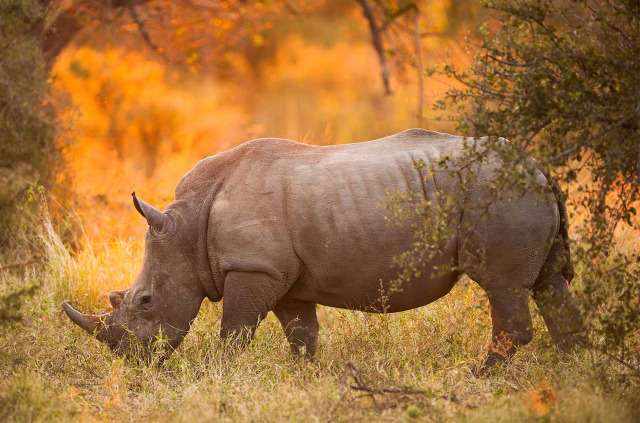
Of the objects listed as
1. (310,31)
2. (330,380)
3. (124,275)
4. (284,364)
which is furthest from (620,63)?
(310,31)

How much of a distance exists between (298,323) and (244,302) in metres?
0.79

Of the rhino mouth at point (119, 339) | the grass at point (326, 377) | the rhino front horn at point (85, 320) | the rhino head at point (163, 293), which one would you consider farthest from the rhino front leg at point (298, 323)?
the rhino front horn at point (85, 320)

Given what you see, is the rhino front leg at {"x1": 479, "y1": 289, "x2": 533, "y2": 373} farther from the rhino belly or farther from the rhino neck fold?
the rhino neck fold

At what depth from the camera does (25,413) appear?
470cm

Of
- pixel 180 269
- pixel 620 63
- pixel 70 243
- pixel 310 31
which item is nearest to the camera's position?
pixel 620 63

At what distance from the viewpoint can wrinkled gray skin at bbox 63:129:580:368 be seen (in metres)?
5.52

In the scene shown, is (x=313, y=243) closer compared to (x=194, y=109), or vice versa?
(x=313, y=243)

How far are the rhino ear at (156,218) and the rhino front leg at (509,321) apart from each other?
235cm

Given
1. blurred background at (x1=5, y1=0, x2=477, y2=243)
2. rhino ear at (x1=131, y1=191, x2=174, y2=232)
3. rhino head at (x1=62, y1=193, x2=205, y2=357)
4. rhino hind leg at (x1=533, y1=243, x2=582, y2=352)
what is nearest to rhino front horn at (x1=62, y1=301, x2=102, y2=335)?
rhino head at (x1=62, y1=193, x2=205, y2=357)

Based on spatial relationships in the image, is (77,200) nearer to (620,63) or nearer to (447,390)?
(447,390)

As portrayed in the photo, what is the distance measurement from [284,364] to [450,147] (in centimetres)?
197

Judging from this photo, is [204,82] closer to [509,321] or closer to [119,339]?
[119,339]

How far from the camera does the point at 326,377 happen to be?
17.4 feet

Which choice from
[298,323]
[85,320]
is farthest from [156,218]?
[298,323]
